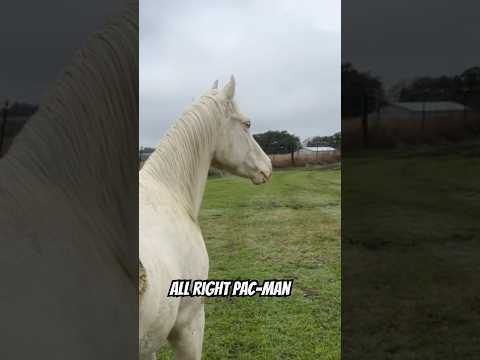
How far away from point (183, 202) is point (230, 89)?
0.48m

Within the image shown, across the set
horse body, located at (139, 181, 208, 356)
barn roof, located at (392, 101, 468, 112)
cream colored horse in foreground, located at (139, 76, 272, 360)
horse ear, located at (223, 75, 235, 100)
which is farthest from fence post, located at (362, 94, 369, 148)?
horse body, located at (139, 181, 208, 356)

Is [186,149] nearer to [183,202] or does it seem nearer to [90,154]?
[183,202]

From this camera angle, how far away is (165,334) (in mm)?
1472

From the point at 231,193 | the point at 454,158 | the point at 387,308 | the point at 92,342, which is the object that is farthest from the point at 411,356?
the point at 92,342

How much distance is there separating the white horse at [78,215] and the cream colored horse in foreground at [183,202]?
71 millimetres

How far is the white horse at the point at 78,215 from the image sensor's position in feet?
3.58

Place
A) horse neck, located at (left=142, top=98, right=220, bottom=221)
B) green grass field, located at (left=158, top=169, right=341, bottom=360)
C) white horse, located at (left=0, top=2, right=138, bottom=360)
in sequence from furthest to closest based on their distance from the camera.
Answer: green grass field, located at (left=158, top=169, right=341, bottom=360)
horse neck, located at (left=142, top=98, right=220, bottom=221)
white horse, located at (left=0, top=2, right=138, bottom=360)

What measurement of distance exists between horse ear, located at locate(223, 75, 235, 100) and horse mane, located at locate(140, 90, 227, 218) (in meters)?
0.04

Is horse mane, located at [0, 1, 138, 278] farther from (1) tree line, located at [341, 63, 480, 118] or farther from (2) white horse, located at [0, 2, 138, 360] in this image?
(1) tree line, located at [341, 63, 480, 118]

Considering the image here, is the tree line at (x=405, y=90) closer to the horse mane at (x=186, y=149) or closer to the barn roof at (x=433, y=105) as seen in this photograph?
the barn roof at (x=433, y=105)

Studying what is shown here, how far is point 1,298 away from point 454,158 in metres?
1.73

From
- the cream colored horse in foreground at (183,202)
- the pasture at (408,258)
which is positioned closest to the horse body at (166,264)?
the cream colored horse in foreground at (183,202)

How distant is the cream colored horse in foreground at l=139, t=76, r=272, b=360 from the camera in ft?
4.62

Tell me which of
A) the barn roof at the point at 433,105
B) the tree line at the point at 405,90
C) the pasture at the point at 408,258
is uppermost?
the tree line at the point at 405,90
